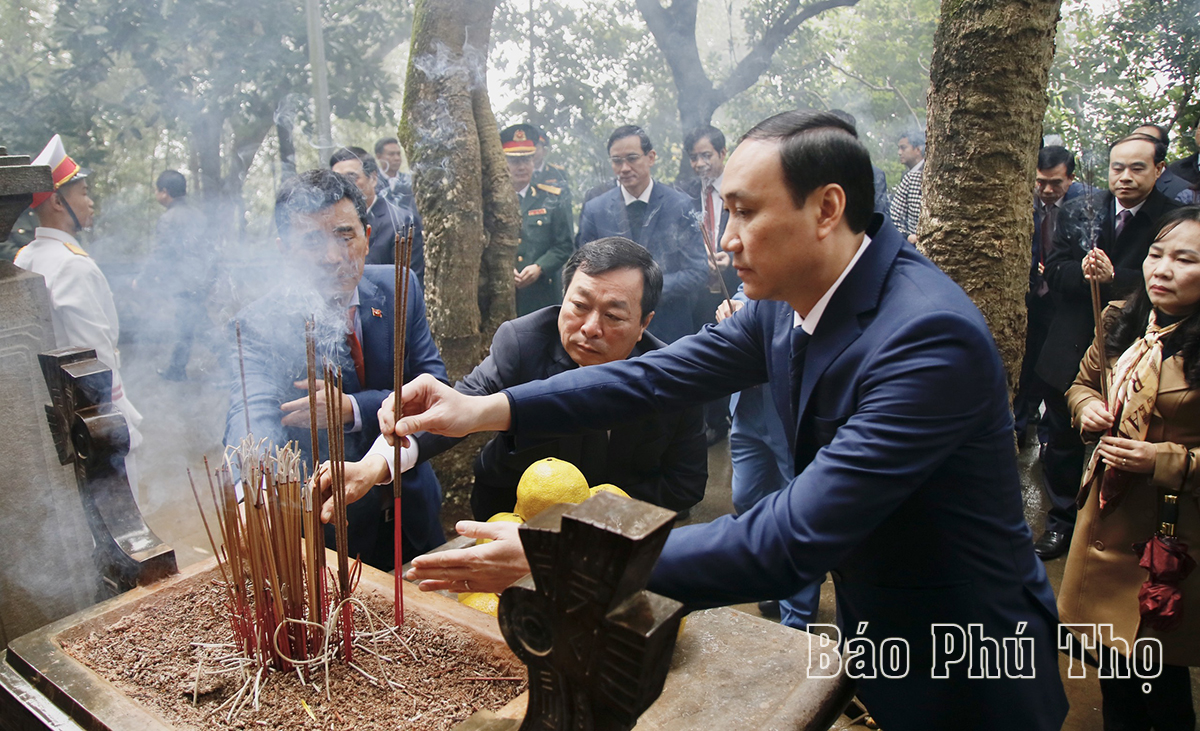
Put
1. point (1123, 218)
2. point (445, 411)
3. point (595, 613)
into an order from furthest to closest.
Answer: point (1123, 218) < point (445, 411) < point (595, 613)

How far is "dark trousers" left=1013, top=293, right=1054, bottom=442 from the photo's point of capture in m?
5.50

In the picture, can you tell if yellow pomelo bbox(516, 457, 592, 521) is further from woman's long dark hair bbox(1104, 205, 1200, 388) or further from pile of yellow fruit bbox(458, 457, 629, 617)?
woman's long dark hair bbox(1104, 205, 1200, 388)

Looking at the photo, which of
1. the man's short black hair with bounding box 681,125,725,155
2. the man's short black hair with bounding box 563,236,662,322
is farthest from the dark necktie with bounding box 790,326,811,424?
the man's short black hair with bounding box 681,125,725,155

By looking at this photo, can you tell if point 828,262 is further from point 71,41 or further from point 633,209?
point 71,41

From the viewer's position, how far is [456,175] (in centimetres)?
476

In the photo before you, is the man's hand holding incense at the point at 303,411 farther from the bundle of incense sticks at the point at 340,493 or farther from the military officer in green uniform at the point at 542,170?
the military officer in green uniform at the point at 542,170

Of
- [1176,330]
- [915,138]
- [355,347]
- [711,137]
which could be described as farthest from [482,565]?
[915,138]

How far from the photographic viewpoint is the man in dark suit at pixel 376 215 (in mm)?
5098

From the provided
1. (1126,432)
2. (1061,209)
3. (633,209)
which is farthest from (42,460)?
(1061,209)

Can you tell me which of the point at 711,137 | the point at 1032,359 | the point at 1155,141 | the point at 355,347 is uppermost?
the point at 711,137

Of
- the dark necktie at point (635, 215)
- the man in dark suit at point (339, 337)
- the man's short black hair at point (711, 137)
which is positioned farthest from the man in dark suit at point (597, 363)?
the man's short black hair at point (711, 137)

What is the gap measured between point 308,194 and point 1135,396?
121 inches

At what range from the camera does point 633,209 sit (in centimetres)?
586

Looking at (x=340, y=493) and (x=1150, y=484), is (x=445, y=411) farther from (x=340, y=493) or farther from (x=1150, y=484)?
(x=1150, y=484)
